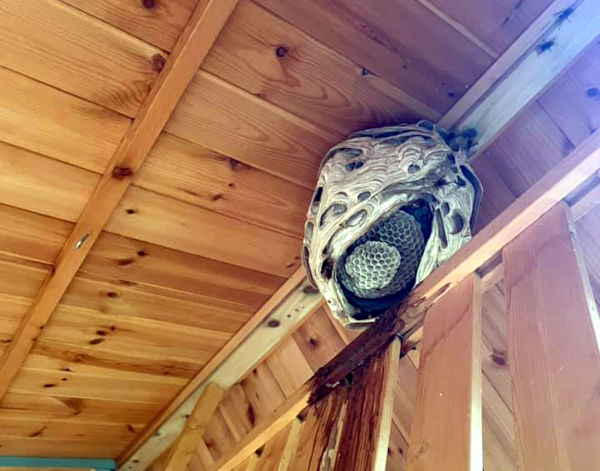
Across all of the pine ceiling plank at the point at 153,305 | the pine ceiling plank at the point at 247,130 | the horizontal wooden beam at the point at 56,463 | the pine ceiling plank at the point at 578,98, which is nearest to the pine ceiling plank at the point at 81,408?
the horizontal wooden beam at the point at 56,463

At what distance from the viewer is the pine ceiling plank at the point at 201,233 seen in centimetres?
115

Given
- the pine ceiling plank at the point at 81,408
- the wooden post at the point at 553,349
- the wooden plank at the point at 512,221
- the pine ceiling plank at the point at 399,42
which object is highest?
the pine ceiling plank at the point at 81,408

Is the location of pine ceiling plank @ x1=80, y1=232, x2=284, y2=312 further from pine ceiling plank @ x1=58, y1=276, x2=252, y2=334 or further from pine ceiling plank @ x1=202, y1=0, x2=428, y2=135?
pine ceiling plank @ x1=202, y1=0, x2=428, y2=135

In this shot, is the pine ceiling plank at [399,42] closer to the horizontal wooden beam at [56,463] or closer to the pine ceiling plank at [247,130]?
the pine ceiling plank at [247,130]

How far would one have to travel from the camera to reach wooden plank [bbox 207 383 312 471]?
1010mm

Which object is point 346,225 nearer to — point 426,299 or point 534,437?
point 426,299

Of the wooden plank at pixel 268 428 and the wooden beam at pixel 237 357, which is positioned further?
the wooden beam at pixel 237 357

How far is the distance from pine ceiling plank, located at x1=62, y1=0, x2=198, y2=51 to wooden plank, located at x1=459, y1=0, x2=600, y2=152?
52 centimetres

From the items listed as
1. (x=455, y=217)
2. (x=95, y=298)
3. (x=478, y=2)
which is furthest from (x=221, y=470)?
(x=478, y=2)

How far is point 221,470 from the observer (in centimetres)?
118

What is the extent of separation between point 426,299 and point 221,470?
0.64 m

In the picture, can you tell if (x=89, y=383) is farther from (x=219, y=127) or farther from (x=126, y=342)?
(x=219, y=127)

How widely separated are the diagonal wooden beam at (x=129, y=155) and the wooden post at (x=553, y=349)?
1.81 ft

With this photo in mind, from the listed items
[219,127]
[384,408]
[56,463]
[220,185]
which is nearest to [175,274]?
[220,185]
